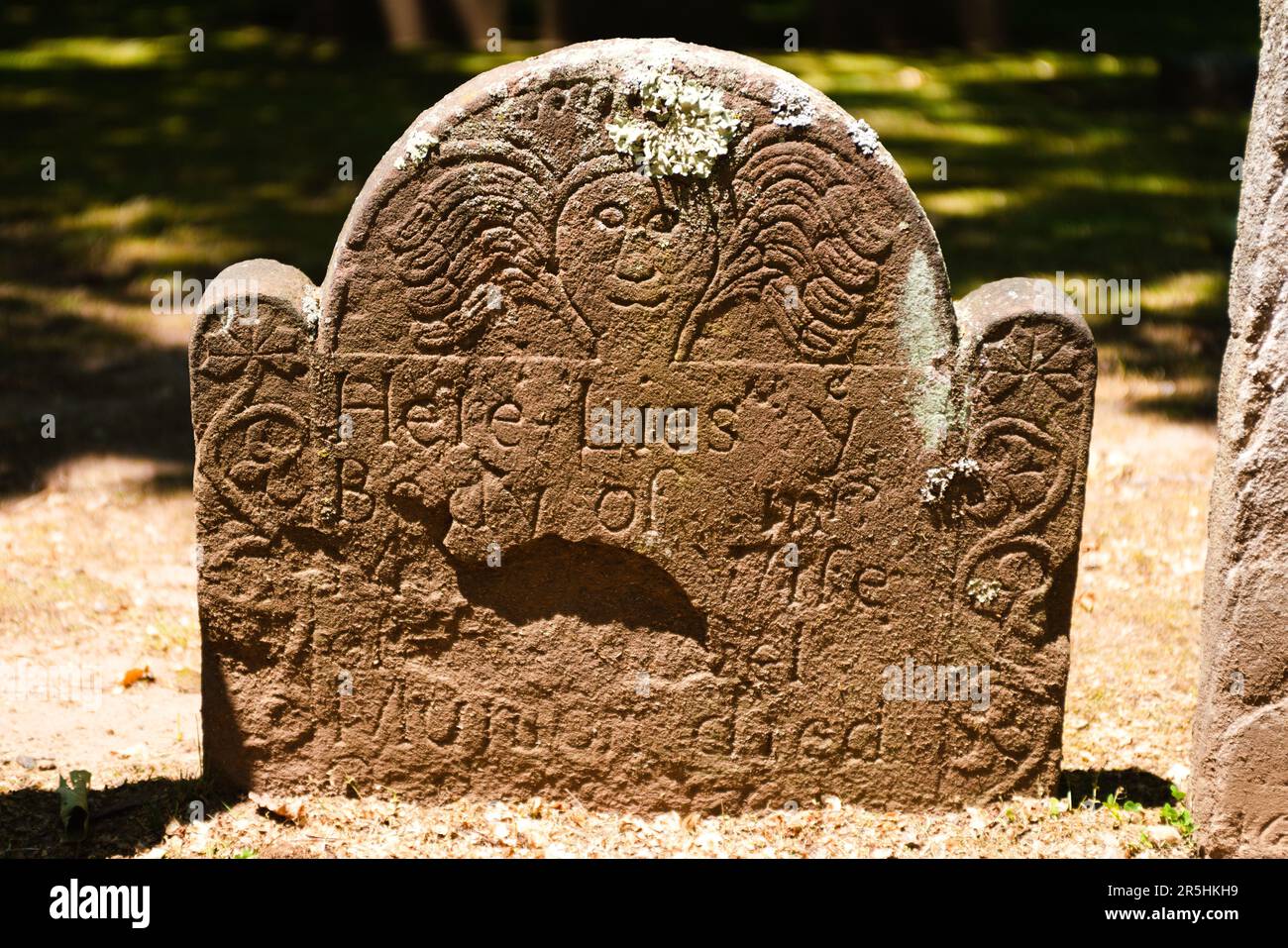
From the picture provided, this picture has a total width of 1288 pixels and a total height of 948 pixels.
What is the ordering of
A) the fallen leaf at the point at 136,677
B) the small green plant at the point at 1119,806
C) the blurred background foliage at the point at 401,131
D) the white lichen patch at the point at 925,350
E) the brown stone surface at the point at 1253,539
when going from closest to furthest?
the brown stone surface at the point at 1253,539 → the white lichen patch at the point at 925,350 → the small green plant at the point at 1119,806 → the fallen leaf at the point at 136,677 → the blurred background foliage at the point at 401,131

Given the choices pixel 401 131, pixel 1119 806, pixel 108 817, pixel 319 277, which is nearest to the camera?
pixel 108 817

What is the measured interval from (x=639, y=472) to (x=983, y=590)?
1.00m

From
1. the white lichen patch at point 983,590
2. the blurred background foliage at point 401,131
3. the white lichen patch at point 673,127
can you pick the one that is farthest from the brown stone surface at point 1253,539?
the blurred background foliage at point 401,131

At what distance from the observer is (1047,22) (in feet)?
44.5

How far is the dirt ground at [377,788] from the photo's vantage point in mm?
4090

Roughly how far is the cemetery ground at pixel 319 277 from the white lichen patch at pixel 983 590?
2.06 feet

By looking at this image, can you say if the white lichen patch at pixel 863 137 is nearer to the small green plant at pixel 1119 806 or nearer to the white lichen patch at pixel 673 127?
the white lichen patch at pixel 673 127

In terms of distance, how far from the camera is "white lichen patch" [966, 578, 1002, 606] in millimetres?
4055

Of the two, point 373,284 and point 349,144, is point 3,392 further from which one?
point 373,284

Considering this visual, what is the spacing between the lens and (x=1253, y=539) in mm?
3670

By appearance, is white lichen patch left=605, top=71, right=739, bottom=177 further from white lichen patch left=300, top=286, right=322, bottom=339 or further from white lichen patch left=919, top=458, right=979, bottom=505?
white lichen patch left=919, top=458, right=979, bottom=505

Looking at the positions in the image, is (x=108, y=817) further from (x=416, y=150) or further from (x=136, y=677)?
(x=416, y=150)

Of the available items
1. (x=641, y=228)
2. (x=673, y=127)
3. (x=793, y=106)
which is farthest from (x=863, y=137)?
(x=641, y=228)

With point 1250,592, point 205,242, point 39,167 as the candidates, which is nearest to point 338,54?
point 39,167
